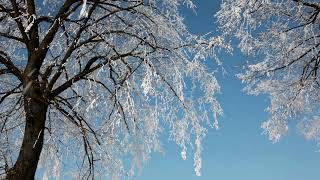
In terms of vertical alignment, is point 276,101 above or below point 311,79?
above

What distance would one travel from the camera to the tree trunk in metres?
8.08

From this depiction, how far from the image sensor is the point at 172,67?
9156 mm

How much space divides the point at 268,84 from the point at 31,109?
8544 millimetres

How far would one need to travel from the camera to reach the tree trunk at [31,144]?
808cm

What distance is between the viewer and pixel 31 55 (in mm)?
8852

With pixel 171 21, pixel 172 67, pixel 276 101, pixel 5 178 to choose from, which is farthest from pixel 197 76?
pixel 276 101

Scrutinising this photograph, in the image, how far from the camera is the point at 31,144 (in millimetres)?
8227

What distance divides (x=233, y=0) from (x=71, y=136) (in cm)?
449

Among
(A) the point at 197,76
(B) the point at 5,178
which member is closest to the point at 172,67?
(A) the point at 197,76

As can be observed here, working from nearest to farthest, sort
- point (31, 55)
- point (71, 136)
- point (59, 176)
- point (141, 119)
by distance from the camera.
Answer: point (31, 55), point (141, 119), point (71, 136), point (59, 176)

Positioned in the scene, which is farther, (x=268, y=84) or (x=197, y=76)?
(x=268, y=84)

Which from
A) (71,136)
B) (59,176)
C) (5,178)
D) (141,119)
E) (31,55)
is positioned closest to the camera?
(5,178)

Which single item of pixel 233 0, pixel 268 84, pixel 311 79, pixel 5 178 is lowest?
pixel 5 178

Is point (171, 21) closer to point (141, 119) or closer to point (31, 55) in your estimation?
point (141, 119)
